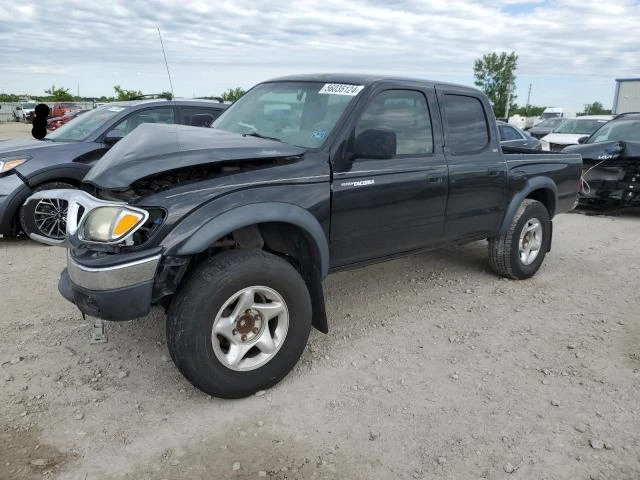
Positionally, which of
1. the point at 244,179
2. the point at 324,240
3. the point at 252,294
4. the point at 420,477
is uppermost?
the point at 244,179

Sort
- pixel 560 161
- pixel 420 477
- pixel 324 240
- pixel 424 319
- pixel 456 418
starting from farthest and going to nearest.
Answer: pixel 560 161
pixel 424 319
pixel 324 240
pixel 456 418
pixel 420 477

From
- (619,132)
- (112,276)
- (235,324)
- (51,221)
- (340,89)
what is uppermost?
(340,89)

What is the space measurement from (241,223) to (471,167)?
2332mm

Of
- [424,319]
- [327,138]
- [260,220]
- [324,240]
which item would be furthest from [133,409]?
[424,319]

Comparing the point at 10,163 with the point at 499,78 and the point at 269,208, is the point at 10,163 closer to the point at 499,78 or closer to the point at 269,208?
the point at 269,208

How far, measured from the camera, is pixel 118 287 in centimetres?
278

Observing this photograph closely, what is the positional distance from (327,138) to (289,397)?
169 cm

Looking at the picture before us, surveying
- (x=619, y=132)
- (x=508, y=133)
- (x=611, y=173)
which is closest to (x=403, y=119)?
(x=611, y=173)

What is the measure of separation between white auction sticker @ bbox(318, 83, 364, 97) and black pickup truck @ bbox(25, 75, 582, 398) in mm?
14

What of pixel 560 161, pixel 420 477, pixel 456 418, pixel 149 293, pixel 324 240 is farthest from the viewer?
pixel 560 161

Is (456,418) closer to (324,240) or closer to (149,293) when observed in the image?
(324,240)

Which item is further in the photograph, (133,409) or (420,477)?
(133,409)

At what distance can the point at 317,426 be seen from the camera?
2.97 metres

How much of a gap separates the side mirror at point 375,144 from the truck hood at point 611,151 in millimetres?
5490
